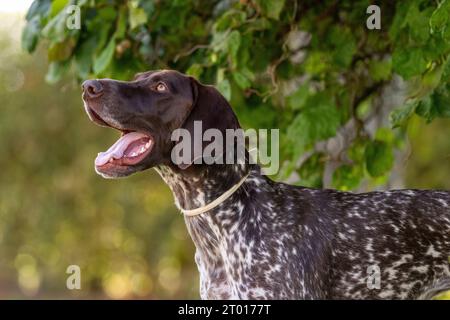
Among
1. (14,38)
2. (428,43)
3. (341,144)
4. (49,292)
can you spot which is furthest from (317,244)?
(49,292)

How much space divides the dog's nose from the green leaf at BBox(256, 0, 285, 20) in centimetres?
173

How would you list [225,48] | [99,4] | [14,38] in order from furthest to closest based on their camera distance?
1. [14,38]
2. [99,4]
3. [225,48]

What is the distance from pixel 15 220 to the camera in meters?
19.9

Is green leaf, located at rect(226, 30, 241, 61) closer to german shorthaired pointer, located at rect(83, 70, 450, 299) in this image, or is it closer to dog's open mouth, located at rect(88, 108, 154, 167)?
german shorthaired pointer, located at rect(83, 70, 450, 299)

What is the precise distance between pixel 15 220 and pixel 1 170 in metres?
1.04

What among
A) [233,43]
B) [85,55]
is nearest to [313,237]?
[233,43]

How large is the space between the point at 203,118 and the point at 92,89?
20.2 inches

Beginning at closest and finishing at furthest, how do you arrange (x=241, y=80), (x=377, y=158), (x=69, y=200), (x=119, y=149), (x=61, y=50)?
(x=119, y=149) → (x=241, y=80) → (x=377, y=158) → (x=61, y=50) → (x=69, y=200)

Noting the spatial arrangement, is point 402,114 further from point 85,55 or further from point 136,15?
point 85,55

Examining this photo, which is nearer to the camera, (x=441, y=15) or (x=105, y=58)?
(x=441, y=15)

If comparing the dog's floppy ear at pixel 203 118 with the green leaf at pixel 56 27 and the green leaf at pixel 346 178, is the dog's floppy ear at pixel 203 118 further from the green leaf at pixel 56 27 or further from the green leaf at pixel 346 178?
the green leaf at pixel 346 178

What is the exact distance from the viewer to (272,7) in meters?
5.75
